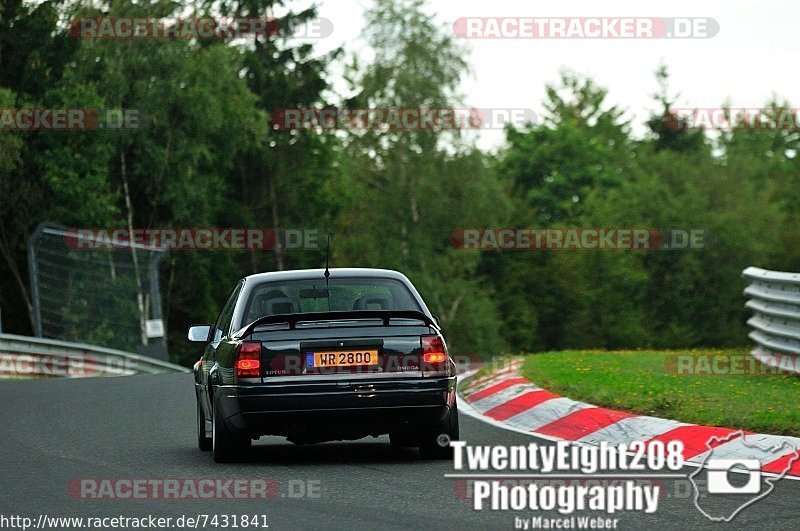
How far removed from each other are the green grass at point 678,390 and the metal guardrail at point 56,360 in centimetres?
1283

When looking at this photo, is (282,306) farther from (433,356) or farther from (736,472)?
(736,472)

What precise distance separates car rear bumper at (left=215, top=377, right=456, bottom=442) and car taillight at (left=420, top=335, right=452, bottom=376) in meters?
0.06

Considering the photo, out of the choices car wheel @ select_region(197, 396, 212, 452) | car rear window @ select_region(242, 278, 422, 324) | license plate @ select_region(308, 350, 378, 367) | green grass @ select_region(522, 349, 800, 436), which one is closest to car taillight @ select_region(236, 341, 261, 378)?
license plate @ select_region(308, 350, 378, 367)

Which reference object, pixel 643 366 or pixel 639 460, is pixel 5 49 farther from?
pixel 639 460

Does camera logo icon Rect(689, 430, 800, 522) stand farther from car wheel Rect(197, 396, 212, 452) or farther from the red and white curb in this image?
car wheel Rect(197, 396, 212, 452)

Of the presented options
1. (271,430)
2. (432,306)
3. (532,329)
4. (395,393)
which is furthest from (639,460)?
(532,329)

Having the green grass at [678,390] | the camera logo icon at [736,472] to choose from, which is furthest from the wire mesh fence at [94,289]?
the camera logo icon at [736,472]

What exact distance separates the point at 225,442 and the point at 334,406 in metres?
0.89

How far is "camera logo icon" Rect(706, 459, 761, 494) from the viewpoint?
9.52 meters

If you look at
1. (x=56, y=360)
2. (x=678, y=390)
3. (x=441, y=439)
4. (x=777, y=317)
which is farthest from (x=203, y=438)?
(x=56, y=360)

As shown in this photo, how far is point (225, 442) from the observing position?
11570mm

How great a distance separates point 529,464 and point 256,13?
57.5 meters

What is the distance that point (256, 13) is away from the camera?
→ 67000 mm

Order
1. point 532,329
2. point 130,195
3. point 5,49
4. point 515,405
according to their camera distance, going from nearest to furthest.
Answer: point 515,405 → point 5,49 → point 130,195 → point 532,329
